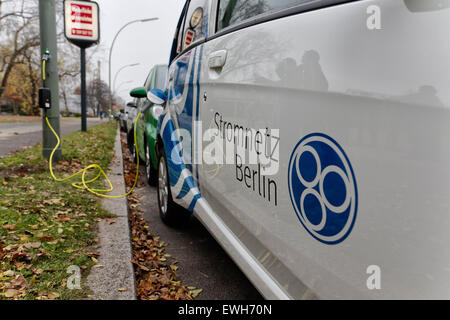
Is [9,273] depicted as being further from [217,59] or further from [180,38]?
[180,38]

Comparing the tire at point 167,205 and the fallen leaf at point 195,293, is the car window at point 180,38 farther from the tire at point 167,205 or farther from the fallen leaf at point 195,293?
the fallen leaf at point 195,293

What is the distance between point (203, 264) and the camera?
261cm

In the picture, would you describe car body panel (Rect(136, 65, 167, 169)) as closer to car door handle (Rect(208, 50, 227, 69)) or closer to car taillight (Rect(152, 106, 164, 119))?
car taillight (Rect(152, 106, 164, 119))

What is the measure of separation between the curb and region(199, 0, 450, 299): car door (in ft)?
3.16

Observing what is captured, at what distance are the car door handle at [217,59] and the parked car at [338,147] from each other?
1.1 inches

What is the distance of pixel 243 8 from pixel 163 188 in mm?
2014

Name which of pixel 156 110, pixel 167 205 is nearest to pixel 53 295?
pixel 167 205

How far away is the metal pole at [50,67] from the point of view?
5.29 m

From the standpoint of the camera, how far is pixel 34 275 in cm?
206

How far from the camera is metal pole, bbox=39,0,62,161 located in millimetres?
5285

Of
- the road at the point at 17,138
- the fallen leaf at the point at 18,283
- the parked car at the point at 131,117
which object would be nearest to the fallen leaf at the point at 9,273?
the fallen leaf at the point at 18,283
